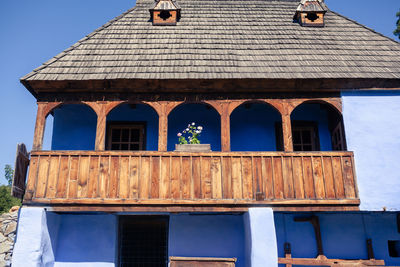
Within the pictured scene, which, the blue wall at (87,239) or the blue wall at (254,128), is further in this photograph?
the blue wall at (254,128)

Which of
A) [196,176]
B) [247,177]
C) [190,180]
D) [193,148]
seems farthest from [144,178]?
[247,177]

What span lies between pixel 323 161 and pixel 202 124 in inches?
125

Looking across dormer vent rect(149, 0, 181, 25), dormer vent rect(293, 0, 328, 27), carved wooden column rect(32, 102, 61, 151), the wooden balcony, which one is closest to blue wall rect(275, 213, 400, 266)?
the wooden balcony

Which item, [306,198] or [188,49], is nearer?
[306,198]

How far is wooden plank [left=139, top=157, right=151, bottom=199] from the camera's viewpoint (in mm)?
7316

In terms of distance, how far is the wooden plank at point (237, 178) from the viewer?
735 cm

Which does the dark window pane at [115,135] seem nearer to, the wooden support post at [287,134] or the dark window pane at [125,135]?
the dark window pane at [125,135]

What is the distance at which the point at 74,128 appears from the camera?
30.0 feet

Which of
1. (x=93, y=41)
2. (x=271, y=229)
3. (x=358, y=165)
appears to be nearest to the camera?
(x=271, y=229)

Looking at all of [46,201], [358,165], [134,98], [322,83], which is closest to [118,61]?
[134,98]

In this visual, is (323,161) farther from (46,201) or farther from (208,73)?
(46,201)

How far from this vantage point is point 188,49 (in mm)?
8883

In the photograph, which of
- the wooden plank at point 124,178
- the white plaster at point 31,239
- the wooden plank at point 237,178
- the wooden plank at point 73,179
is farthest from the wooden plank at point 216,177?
the white plaster at point 31,239

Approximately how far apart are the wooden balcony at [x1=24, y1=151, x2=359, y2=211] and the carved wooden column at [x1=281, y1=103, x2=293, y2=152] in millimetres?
214
